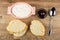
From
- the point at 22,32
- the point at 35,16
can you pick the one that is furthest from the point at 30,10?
the point at 22,32

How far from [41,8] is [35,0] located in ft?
0.28

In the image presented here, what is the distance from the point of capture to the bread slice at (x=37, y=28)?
118 centimetres

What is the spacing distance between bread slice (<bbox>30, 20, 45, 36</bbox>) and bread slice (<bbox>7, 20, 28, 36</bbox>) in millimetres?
47

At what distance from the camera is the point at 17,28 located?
119 cm

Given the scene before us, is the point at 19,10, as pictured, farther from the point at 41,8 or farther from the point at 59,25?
the point at 59,25

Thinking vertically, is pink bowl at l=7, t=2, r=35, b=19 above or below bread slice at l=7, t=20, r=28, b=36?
above

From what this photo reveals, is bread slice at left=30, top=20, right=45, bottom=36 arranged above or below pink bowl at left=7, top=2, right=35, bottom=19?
below

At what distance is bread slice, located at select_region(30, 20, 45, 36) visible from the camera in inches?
46.4

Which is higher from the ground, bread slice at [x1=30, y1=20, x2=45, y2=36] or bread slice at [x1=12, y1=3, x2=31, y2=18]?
bread slice at [x1=12, y1=3, x2=31, y2=18]

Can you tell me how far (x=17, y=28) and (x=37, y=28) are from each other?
131 mm

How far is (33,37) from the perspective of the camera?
118 centimetres

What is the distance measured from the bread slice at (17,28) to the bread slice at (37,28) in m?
0.05

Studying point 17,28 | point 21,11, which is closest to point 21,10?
point 21,11

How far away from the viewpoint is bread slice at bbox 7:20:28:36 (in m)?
1.18
